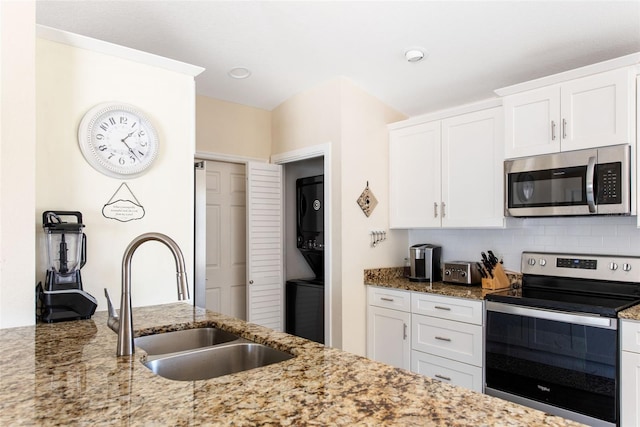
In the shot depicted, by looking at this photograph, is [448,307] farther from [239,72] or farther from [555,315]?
[239,72]

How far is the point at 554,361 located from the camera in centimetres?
232

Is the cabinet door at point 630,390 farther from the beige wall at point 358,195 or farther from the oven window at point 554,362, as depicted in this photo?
the beige wall at point 358,195

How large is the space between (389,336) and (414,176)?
1294 millimetres

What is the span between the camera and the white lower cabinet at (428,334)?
2.69 metres

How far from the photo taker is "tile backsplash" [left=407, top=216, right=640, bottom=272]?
8.60 ft

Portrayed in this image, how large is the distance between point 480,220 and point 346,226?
3.23 feet

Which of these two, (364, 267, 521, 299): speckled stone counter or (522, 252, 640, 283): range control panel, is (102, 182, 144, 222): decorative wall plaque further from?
(522, 252, 640, 283): range control panel

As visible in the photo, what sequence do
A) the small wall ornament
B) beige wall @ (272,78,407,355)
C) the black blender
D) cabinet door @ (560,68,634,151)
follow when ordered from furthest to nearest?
the small wall ornament, beige wall @ (272,78,407,355), cabinet door @ (560,68,634,151), the black blender

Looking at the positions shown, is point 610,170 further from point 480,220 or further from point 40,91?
point 40,91

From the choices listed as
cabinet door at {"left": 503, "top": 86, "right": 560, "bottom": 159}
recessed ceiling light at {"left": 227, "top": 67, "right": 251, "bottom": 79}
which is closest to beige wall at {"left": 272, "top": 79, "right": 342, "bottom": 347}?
recessed ceiling light at {"left": 227, "top": 67, "right": 251, "bottom": 79}

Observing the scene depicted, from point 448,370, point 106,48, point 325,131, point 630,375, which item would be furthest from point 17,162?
point 630,375

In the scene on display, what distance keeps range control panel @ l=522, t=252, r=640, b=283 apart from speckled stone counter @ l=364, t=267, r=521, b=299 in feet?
0.56

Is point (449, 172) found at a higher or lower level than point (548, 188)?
higher

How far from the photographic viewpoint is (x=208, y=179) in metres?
3.67
